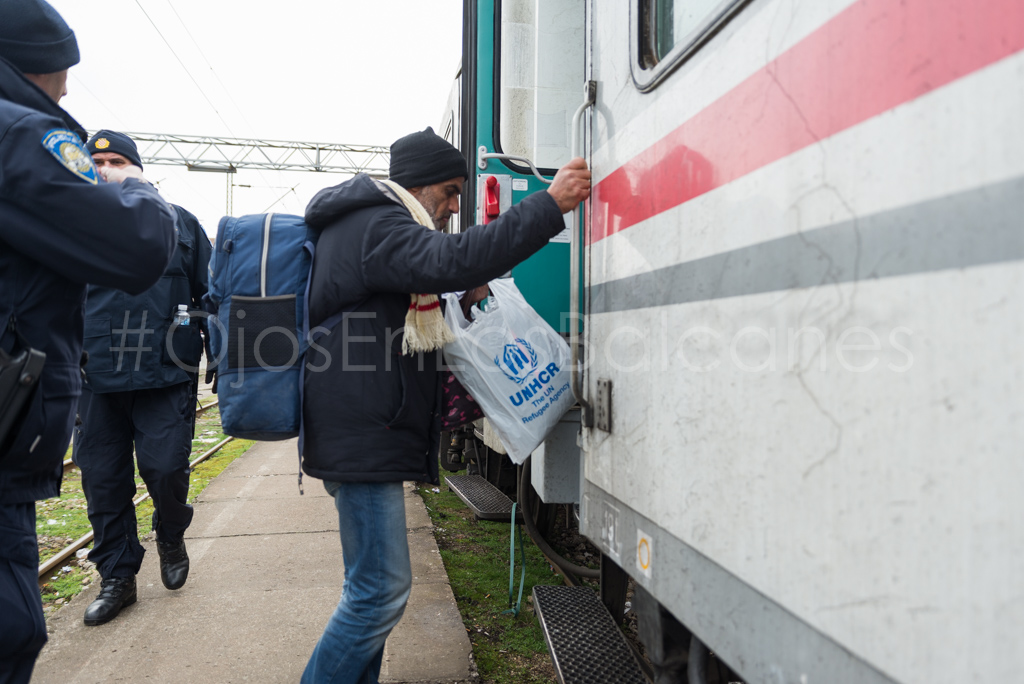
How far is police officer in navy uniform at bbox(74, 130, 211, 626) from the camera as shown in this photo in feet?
10.7

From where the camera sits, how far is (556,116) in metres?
3.26

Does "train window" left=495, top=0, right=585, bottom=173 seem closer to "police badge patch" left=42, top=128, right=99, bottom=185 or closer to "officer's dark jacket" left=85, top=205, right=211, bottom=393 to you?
"officer's dark jacket" left=85, top=205, right=211, bottom=393

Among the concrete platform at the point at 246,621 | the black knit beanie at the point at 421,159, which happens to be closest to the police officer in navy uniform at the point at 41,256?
the black knit beanie at the point at 421,159

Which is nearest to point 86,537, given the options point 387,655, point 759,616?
point 387,655

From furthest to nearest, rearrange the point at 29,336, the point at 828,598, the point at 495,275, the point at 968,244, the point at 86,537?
1. the point at 86,537
2. the point at 495,275
3. the point at 29,336
4. the point at 828,598
5. the point at 968,244

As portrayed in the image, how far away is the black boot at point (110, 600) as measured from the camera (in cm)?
315

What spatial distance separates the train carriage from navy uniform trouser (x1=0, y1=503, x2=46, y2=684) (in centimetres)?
130

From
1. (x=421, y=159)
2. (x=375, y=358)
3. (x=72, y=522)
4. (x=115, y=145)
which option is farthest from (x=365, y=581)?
(x=72, y=522)

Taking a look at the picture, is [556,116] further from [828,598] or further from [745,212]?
[828,598]

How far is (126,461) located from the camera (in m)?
3.39

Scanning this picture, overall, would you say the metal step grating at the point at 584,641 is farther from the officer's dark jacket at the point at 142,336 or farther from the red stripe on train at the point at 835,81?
the officer's dark jacket at the point at 142,336

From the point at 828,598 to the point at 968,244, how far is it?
54 centimetres

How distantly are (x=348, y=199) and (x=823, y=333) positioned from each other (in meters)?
1.45

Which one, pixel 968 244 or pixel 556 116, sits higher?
pixel 556 116
